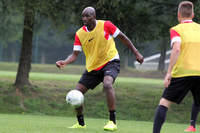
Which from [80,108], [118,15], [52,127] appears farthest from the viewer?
[118,15]

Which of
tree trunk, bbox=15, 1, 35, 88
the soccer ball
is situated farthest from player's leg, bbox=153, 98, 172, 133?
tree trunk, bbox=15, 1, 35, 88

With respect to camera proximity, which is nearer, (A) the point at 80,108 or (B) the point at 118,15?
(A) the point at 80,108

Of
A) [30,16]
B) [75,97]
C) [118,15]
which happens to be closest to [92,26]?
[75,97]

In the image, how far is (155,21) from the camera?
1923cm

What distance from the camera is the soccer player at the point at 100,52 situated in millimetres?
8484

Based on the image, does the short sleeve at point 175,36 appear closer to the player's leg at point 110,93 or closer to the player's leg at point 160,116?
the player's leg at point 160,116

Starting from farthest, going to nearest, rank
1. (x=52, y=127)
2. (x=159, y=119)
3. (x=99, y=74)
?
(x=52, y=127)
(x=99, y=74)
(x=159, y=119)

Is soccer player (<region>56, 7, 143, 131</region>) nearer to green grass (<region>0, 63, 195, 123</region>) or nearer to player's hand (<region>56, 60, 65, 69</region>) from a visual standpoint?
player's hand (<region>56, 60, 65, 69</region>)

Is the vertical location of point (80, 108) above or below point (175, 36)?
below

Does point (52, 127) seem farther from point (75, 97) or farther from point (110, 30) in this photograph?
point (110, 30)

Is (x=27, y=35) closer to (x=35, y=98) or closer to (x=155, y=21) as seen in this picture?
(x=35, y=98)

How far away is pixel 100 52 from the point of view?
28.3 feet

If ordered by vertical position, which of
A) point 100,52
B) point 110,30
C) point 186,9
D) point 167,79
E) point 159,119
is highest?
point 186,9

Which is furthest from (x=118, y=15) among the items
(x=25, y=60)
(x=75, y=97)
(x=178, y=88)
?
(x=178, y=88)
